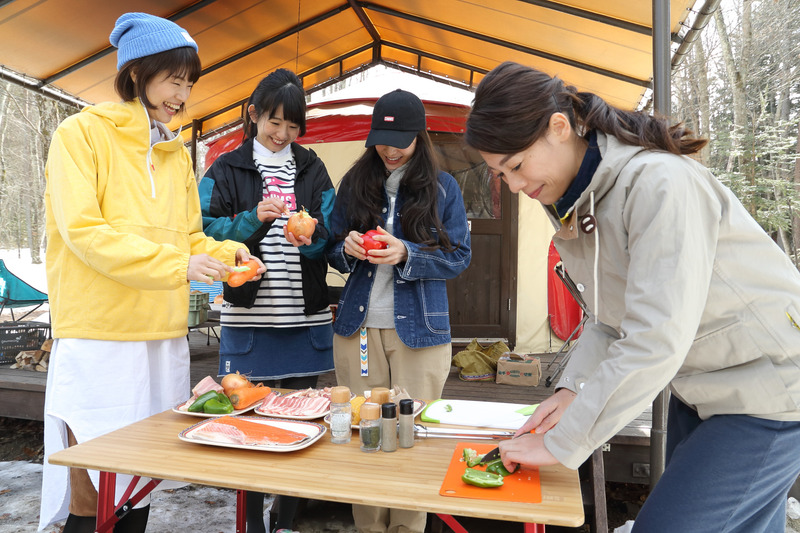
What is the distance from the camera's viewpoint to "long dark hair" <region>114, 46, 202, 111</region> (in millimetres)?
1999

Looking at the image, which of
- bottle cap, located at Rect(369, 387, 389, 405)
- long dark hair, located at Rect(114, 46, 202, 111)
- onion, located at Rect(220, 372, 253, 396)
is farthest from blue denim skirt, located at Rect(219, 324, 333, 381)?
long dark hair, located at Rect(114, 46, 202, 111)

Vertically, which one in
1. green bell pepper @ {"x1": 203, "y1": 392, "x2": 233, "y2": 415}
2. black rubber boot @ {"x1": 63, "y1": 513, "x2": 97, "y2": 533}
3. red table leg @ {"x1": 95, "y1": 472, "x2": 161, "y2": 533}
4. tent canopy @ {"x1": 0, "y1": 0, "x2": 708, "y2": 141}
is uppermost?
tent canopy @ {"x1": 0, "y1": 0, "x2": 708, "y2": 141}

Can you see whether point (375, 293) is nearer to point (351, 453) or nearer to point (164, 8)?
point (351, 453)

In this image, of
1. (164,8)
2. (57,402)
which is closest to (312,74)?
(164,8)

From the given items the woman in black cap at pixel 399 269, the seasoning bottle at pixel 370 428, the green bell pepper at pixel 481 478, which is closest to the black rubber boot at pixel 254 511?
the woman in black cap at pixel 399 269

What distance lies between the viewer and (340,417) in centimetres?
→ 173

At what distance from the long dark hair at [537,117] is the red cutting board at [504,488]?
0.85m

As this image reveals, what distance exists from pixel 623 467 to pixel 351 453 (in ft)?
8.13

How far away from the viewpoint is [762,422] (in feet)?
4.48

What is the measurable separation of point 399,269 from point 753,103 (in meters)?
15.3

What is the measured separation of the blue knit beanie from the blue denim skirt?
1.18m

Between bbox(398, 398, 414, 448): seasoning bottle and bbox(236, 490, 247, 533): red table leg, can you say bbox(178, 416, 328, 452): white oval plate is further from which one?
bbox(236, 490, 247, 533): red table leg

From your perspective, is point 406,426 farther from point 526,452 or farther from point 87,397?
point 87,397

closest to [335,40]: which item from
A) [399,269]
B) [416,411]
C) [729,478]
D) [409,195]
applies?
[409,195]
